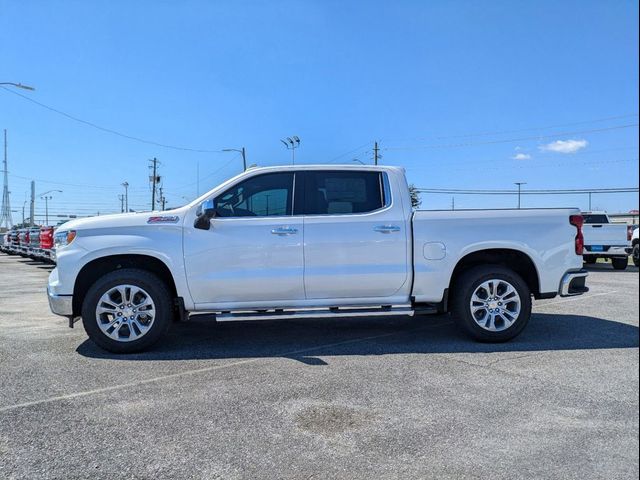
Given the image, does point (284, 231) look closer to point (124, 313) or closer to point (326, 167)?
point (326, 167)

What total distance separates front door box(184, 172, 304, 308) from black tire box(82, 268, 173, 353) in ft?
1.14

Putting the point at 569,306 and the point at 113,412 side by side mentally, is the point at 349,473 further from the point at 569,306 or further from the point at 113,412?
the point at 569,306

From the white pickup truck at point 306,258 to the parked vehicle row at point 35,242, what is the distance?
811 centimetres

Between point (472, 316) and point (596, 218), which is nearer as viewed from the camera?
point (472, 316)

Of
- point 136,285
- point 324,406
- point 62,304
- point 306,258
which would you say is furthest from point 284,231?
point 62,304

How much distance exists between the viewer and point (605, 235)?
1225cm

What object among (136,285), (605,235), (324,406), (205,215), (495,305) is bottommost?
(324,406)

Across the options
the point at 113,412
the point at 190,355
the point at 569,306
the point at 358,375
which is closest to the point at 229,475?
the point at 113,412

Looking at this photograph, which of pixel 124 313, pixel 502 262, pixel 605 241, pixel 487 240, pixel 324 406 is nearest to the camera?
pixel 324 406

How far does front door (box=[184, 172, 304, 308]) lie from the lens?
17.8 feet

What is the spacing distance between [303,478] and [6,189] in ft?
235

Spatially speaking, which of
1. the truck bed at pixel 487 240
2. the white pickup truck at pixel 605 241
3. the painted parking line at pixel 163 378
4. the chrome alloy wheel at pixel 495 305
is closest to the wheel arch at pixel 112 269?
the painted parking line at pixel 163 378

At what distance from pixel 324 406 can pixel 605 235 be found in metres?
11.0

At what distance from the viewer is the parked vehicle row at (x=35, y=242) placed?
1525 centimetres
